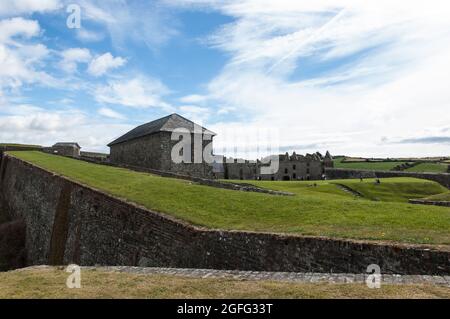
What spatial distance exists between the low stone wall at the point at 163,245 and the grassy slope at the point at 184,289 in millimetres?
1912

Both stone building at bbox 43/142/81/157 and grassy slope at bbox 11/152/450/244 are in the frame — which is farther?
stone building at bbox 43/142/81/157

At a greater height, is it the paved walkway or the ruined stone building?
the ruined stone building

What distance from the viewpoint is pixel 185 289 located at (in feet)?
21.7

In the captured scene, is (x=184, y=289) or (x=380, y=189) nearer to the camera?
(x=184, y=289)

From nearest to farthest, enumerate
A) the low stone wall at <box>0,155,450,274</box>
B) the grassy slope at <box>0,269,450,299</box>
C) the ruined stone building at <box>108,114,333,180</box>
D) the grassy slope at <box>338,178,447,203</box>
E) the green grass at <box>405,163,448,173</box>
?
1. the grassy slope at <box>0,269,450,299</box>
2. the low stone wall at <box>0,155,450,274</box>
3. the grassy slope at <box>338,178,447,203</box>
4. the ruined stone building at <box>108,114,333,180</box>
5. the green grass at <box>405,163,448,173</box>

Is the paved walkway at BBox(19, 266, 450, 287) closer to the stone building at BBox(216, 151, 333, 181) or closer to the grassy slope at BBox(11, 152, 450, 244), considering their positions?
the grassy slope at BBox(11, 152, 450, 244)

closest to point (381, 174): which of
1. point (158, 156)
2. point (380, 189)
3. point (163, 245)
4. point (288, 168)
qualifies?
point (288, 168)

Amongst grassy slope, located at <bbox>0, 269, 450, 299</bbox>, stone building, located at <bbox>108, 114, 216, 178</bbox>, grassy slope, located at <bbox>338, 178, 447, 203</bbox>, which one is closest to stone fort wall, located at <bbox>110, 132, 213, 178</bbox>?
stone building, located at <bbox>108, 114, 216, 178</bbox>

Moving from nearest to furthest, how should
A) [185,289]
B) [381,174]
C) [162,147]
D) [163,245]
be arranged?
1. [185,289]
2. [163,245]
3. [162,147]
4. [381,174]

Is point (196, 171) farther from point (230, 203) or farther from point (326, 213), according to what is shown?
point (326, 213)

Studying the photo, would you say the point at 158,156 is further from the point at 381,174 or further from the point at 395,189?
the point at 381,174

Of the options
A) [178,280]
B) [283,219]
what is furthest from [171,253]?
[178,280]

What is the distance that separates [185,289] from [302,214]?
23.8ft

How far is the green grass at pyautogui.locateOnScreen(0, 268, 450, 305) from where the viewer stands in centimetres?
595
